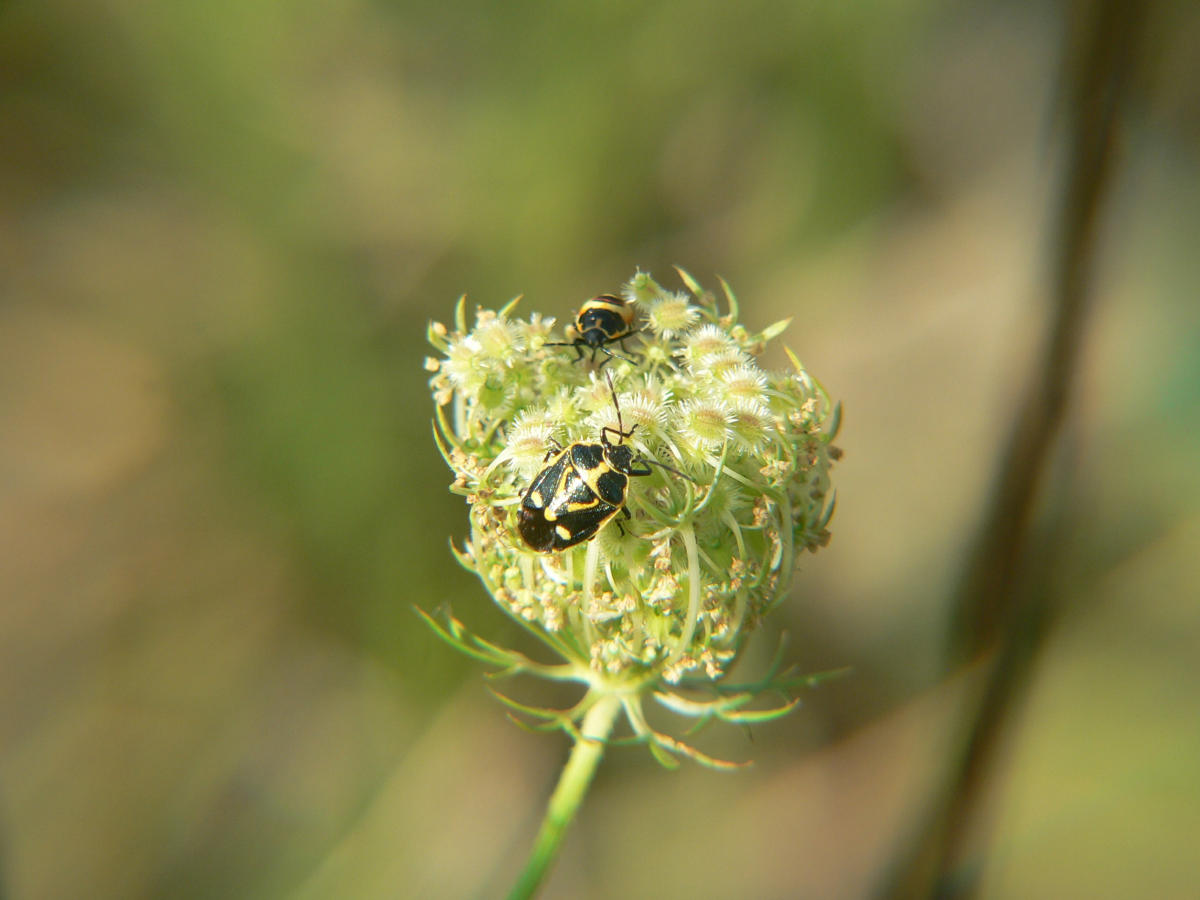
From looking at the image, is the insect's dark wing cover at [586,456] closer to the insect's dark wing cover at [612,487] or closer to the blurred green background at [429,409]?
the insect's dark wing cover at [612,487]

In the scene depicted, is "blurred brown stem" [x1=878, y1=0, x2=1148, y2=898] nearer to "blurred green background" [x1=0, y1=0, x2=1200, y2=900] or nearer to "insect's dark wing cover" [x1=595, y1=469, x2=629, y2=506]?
"insect's dark wing cover" [x1=595, y1=469, x2=629, y2=506]

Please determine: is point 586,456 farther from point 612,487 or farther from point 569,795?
point 569,795

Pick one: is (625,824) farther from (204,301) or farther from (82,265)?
(82,265)

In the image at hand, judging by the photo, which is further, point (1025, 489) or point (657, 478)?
point (657, 478)

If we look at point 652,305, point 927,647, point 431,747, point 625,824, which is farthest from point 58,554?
point 927,647

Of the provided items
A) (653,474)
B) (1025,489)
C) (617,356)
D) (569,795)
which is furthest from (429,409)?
(1025,489)

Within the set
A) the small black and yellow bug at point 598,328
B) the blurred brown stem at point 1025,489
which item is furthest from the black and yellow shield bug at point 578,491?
the blurred brown stem at point 1025,489

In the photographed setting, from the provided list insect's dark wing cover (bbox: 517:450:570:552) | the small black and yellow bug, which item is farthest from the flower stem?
the small black and yellow bug
